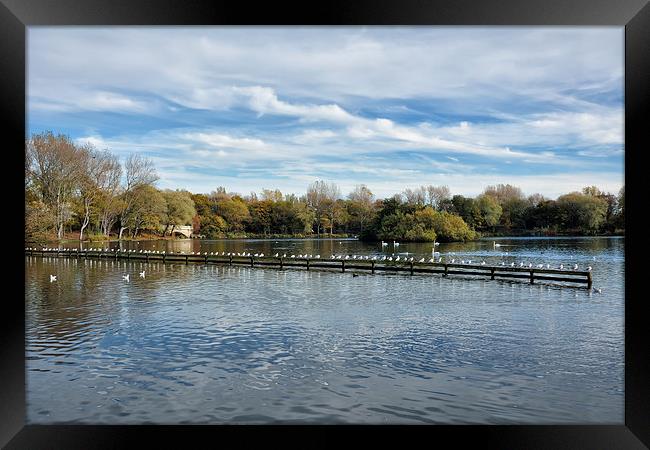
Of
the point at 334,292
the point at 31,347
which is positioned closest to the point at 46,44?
the point at 334,292

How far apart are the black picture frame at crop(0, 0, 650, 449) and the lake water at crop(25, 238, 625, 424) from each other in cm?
94

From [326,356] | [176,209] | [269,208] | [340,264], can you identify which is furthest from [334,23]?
[269,208]

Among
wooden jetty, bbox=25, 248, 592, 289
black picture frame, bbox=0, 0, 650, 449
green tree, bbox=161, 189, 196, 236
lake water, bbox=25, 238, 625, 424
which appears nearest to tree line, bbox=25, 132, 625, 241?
green tree, bbox=161, 189, 196, 236

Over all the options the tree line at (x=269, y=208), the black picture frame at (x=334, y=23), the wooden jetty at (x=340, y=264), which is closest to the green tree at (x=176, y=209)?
the tree line at (x=269, y=208)

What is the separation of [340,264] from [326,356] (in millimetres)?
14068

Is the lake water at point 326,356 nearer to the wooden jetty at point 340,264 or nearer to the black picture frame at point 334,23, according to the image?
the black picture frame at point 334,23

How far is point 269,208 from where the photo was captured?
49.0 metres

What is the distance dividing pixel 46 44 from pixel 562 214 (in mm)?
38617

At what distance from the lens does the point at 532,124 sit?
44031 mm

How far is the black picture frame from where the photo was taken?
3652 mm

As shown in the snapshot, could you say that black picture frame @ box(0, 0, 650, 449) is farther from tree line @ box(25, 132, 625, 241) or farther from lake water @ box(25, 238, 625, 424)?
tree line @ box(25, 132, 625, 241)

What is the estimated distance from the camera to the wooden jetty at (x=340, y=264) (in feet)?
53.2

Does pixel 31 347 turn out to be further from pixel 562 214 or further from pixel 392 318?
pixel 562 214

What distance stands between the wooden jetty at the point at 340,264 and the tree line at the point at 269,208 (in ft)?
16.3
